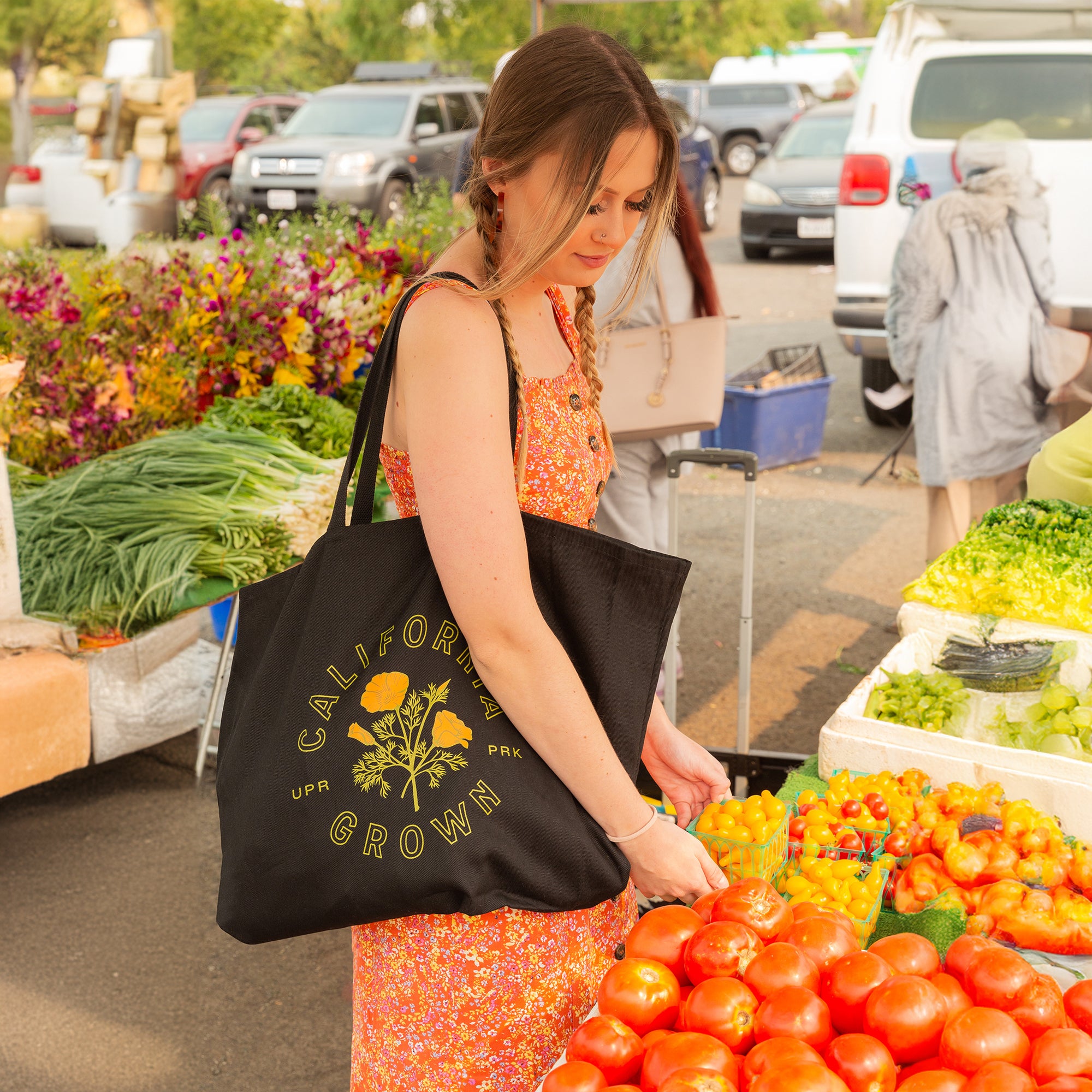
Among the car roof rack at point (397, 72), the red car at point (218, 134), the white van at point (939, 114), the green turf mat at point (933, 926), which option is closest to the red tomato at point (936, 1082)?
the green turf mat at point (933, 926)

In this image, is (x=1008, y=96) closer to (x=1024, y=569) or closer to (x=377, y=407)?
(x=1024, y=569)

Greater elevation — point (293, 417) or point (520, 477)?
point (520, 477)

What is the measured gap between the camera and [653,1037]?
141 cm

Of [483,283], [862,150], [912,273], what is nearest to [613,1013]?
[483,283]

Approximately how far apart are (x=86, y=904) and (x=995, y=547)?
107 inches

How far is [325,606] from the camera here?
1.38 metres

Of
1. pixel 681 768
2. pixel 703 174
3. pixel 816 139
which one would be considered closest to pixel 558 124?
pixel 681 768

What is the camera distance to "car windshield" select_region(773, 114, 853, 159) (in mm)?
14648

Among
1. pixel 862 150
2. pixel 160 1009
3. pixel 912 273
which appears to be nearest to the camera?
pixel 160 1009

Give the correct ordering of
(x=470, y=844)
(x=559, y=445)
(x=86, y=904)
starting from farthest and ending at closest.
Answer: (x=86, y=904) → (x=559, y=445) → (x=470, y=844)

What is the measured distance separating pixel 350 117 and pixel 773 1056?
Result: 52.6 ft

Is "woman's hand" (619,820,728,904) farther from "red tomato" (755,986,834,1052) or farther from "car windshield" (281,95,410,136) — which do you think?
"car windshield" (281,95,410,136)

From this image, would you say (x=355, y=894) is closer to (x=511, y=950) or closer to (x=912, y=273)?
(x=511, y=950)

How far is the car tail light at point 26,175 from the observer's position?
1839cm
